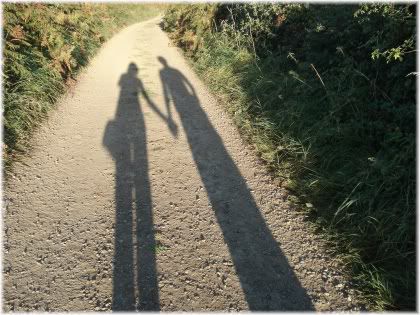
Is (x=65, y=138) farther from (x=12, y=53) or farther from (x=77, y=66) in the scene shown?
(x=77, y=66)

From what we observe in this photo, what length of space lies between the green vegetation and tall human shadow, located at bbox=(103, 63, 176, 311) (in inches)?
74.9

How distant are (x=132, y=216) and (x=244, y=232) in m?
1.41

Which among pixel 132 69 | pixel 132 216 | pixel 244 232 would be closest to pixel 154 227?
pixel 132 216

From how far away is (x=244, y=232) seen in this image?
12.4 feet

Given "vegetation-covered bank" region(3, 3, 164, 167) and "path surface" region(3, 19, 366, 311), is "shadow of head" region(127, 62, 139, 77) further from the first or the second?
"path surface" region(3, 19, 366, 311)

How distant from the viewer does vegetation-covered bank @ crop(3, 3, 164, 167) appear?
5.39 meters

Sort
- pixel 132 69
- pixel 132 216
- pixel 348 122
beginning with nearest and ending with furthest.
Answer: pixel 132 216 < pixel 348 122 < pixel 132 69

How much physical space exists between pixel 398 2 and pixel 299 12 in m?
2.84

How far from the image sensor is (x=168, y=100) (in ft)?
23.8

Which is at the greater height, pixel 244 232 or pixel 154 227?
pixel 154 227

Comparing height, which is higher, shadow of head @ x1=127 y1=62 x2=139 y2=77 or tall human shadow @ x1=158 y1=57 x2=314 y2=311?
shadow of head @ x1=127 y1=62 x2=139 y2=77

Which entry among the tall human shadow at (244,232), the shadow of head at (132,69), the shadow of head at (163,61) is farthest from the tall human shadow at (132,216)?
the shadow of head at (163,61)

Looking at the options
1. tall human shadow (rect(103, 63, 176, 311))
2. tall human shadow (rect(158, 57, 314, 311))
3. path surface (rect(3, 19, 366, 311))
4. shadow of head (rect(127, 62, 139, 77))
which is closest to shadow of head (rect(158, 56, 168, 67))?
shadow of head (rect(127, 62, 139, 77))

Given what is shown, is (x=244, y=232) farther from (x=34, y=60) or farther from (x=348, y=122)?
(x=34, y=60)
